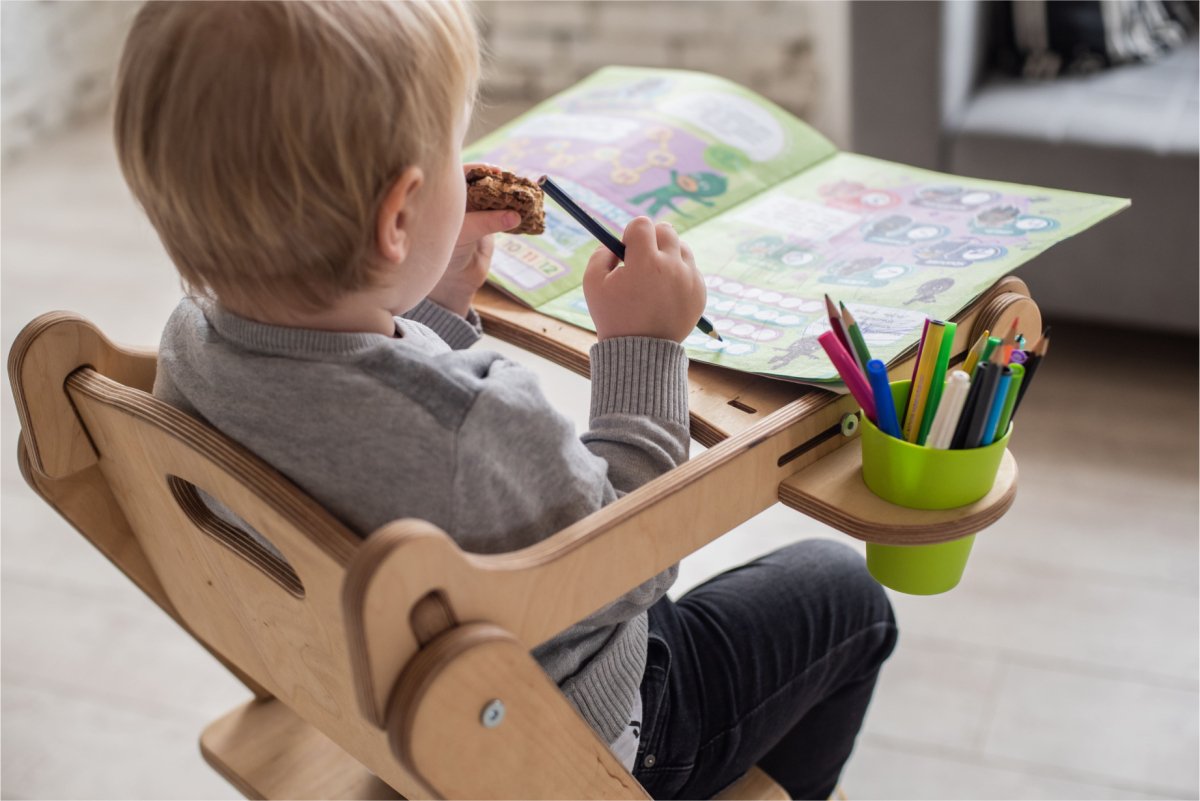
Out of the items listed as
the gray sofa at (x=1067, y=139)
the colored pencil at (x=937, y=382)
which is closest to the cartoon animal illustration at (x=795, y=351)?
the colored pencil at (x=937, y=382)

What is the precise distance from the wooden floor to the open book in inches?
24.2

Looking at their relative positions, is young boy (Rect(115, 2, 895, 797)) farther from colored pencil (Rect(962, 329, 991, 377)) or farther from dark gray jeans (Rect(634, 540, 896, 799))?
colored pencil (Rect(962, 329, 991, 377))

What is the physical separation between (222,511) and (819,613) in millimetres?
446

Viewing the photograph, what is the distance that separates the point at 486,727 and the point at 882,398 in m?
0.30

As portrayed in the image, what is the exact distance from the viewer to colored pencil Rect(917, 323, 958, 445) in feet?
2.37

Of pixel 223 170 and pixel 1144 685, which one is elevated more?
pixel 223 170

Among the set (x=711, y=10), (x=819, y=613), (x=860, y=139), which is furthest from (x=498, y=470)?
(x=711, y=10)

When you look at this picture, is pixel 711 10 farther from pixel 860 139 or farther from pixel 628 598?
pixel 628 598

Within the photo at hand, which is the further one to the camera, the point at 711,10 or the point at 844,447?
the point at 711,10

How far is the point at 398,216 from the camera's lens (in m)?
0.66

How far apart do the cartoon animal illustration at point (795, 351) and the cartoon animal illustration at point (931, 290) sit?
0.26 feet

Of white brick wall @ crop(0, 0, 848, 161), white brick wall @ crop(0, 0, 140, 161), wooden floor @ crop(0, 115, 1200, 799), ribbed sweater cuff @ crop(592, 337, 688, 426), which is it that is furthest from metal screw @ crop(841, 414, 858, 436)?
white brick wall @ crop(0, 0, 140, 161)

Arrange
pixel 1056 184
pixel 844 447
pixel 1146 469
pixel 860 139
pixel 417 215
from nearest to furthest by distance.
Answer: pixel 417 215 < pixel 844 447 < pixel 1146 469 < pixel 1056 184 < pixel 860 139

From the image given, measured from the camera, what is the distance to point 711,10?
2.71 metres
